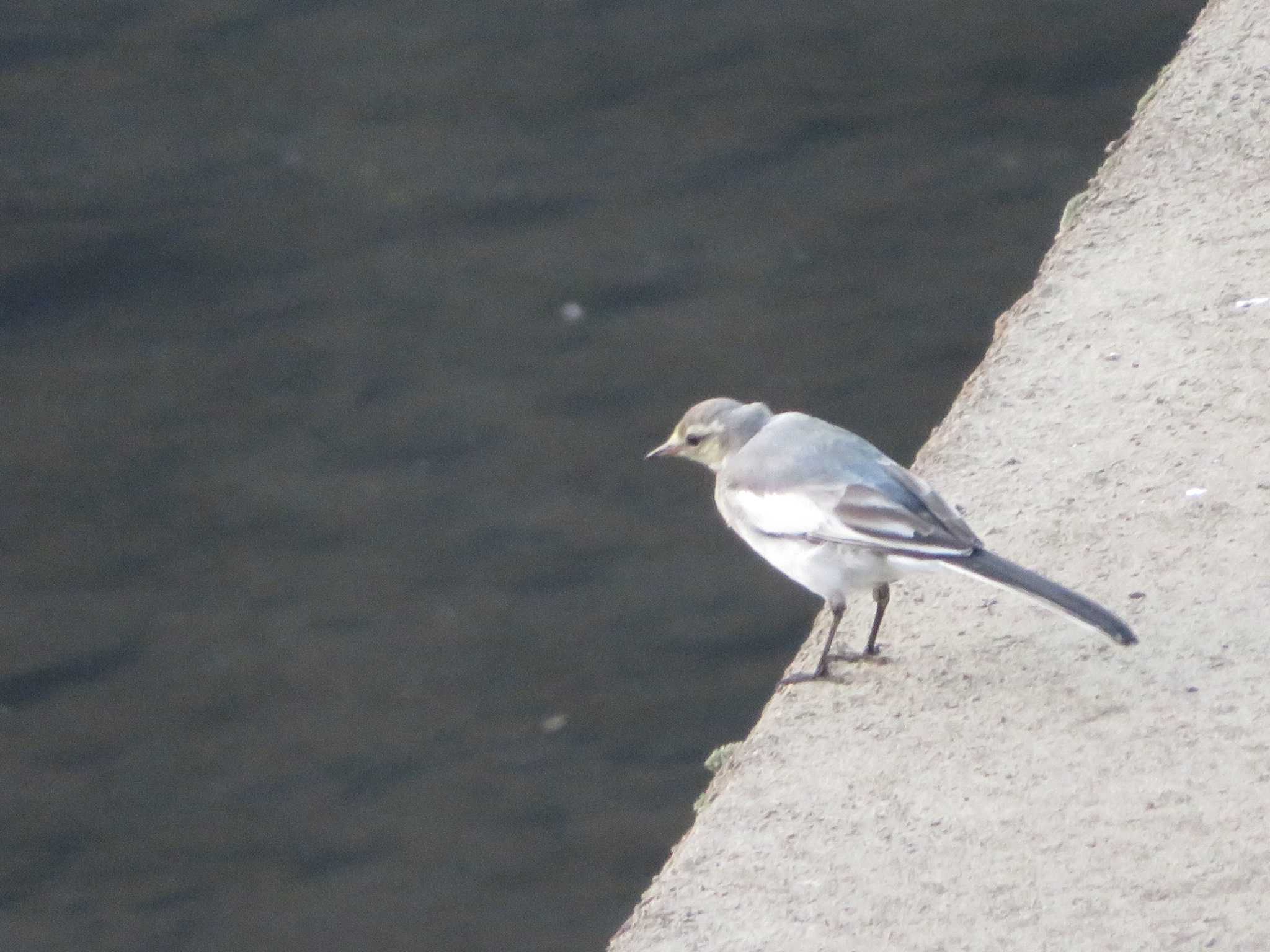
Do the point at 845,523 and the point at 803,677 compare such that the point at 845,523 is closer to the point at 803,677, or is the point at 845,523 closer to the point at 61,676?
the point at 803,677

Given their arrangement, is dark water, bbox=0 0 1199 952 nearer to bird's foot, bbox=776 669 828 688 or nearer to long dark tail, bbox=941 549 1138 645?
bird's foot, bbox=776 669 828 688

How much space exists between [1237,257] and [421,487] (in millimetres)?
4481

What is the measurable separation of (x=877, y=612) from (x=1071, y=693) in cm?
50

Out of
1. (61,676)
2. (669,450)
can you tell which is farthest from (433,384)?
(669,450)

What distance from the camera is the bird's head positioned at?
4.66 meters

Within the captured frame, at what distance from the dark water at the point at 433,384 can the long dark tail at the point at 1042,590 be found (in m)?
3.49

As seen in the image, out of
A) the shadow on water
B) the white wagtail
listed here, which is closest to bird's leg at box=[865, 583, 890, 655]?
the white wagtail

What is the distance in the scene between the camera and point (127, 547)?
27.1ft

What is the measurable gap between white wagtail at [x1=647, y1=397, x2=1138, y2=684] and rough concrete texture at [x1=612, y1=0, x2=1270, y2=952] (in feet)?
0.70

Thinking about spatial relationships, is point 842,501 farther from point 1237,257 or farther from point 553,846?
point 553,846

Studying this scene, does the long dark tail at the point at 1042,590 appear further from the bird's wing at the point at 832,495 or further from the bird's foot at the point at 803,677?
the bird's foot at the point at 803,677

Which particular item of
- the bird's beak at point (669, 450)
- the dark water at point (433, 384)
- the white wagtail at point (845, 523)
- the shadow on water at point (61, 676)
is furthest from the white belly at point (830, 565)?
the shadow on water at point (61, 676)

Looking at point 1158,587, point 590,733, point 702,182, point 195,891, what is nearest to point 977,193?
point 702,182

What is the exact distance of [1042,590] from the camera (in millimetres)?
3551
